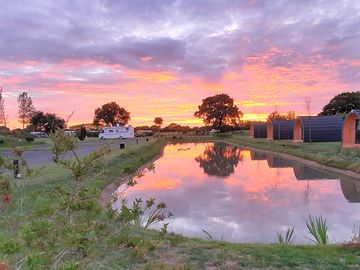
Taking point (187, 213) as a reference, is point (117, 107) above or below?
above

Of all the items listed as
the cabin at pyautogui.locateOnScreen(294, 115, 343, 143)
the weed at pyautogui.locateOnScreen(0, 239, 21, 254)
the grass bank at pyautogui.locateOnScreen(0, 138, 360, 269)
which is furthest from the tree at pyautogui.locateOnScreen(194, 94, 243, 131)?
the weed at pyautogui.locateOnScreen(0, 239, 21, 254)

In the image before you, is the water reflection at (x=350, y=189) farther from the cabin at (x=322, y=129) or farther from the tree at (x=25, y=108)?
the tree at (x=25, y=108)

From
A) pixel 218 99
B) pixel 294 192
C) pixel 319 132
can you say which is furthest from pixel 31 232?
pixel 218 99

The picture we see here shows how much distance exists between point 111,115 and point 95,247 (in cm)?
8284

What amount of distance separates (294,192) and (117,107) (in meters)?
73.3

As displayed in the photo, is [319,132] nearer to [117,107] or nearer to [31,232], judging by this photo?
[31,232]

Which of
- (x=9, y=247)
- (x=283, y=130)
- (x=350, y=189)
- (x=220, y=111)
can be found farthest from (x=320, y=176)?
(x=220, y=111)

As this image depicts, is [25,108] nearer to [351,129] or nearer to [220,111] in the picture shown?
[220,111]

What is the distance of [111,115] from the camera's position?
277 feet

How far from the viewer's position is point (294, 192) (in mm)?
14172

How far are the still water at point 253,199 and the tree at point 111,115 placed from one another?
211 ft

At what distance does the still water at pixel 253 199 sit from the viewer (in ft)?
30.8

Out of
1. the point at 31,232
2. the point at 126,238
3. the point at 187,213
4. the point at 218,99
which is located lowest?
the point at 187,213

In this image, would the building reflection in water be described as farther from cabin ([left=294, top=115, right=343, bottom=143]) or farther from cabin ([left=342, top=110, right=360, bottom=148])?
cabin ([left=294, top=115, right=343, bottom=143])
